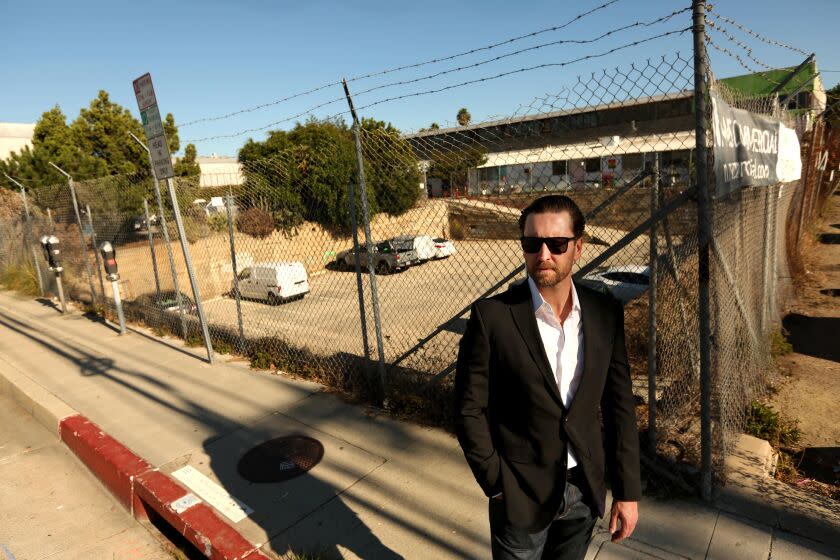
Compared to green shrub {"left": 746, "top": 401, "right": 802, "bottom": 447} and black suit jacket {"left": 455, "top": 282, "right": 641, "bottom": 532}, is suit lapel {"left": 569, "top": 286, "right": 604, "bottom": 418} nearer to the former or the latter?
black suit jacket {"left": 455, "top": 282, "right": 641, "bottom": 532}

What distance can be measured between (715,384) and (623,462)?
1.86 metres

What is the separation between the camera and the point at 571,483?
190 cm

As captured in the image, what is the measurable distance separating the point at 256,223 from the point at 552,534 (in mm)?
5588

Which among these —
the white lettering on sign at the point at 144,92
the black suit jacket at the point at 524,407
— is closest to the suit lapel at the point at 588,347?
the black suit jacket at the point at 524,407

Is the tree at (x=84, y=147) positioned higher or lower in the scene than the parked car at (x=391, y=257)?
higher

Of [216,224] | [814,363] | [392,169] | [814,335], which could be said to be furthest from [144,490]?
[814,335]

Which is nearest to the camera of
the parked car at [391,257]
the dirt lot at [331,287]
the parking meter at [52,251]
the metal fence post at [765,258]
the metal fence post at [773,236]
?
the metal fence post at [765,258]

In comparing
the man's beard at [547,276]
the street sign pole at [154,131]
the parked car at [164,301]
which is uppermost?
the street sign pole at [154,131]

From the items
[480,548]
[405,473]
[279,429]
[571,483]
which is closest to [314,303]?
[279,429]

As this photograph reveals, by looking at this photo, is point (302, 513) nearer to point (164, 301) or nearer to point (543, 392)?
point (543, 392)

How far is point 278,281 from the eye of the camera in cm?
764

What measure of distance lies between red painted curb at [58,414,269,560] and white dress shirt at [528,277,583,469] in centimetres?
221

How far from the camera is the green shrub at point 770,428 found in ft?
13.8

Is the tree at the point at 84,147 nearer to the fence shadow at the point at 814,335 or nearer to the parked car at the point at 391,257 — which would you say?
the parked car at the point at 391,257
